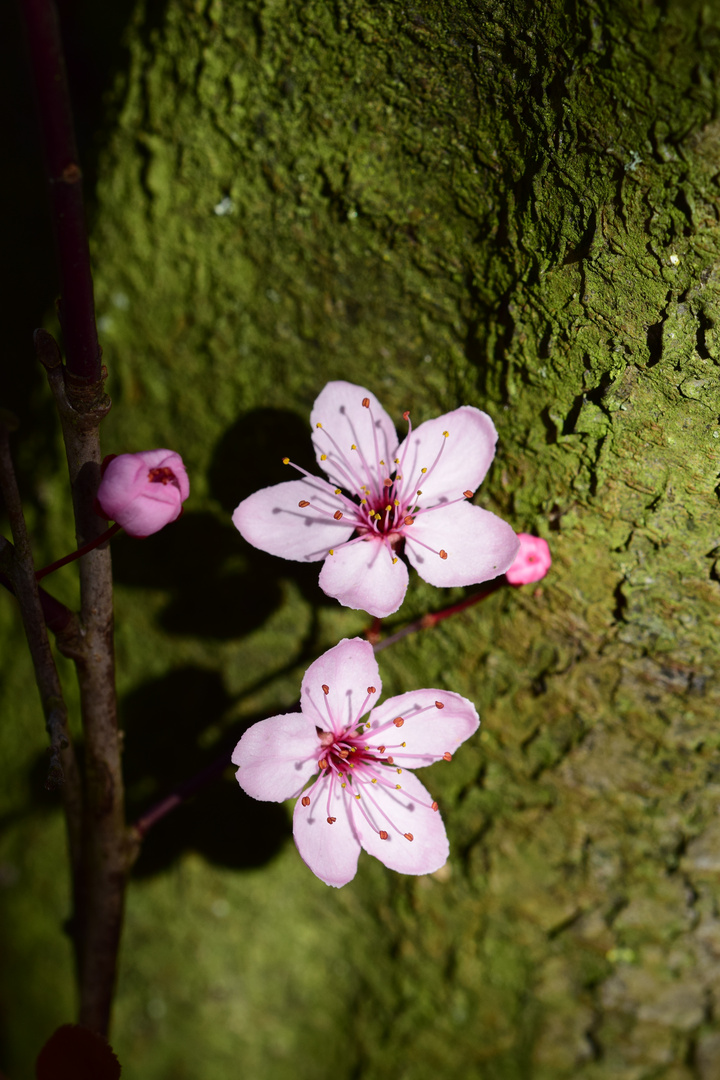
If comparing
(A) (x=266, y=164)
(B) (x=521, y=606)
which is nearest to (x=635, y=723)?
(B) (x=521, y=606)

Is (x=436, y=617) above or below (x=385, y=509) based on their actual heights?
below

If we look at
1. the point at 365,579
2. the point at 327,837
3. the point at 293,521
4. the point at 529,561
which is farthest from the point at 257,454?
the point at 327,837

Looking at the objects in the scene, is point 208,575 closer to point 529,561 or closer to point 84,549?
point 84,549

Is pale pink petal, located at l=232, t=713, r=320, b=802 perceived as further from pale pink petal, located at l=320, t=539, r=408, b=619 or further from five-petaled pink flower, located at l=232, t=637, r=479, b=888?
pale pink petal, located at l=320, t=539, r=408, b=619

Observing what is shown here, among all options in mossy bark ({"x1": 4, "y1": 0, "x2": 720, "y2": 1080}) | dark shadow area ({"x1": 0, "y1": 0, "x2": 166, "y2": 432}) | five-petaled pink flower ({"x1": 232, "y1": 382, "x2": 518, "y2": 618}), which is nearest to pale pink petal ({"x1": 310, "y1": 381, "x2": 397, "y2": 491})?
five-petaled pink flower ({"x1": 232, "y1": 382, "x2": 518, "y2": 618})

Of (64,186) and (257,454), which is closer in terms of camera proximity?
(64,186)

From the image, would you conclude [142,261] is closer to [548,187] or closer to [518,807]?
[548,187]
